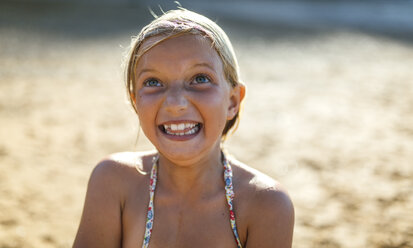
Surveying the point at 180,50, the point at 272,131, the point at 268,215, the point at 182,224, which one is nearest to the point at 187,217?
the point at 182,224

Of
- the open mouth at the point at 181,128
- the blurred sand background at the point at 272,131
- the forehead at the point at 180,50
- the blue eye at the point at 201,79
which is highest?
the forehead at the point at 180,50

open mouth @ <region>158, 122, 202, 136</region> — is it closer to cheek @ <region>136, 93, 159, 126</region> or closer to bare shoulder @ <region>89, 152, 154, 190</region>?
cheek @ <region>136, 93, 159, 126</region>

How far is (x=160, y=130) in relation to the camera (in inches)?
71.4

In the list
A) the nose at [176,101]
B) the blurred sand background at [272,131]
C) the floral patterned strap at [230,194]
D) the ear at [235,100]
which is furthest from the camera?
the blurred sand background at [272,131]

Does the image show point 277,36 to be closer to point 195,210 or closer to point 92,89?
point 92,89

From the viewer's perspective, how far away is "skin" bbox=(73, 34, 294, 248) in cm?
178

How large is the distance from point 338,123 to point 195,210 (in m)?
4.13

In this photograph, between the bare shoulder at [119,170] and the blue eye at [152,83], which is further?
the bare shoulder at [119,170]

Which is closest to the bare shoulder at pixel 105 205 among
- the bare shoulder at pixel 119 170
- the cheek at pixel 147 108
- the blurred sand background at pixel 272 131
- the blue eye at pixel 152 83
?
the bare shoulder at pixel 119 170

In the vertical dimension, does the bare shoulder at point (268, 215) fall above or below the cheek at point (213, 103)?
below

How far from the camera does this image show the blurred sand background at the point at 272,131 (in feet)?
10.8

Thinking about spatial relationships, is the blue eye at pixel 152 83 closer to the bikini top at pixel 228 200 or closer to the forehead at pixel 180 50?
the forehead at pixel 180 50

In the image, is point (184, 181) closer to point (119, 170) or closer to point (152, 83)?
point (119, 170)

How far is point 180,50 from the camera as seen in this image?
5.84ft
